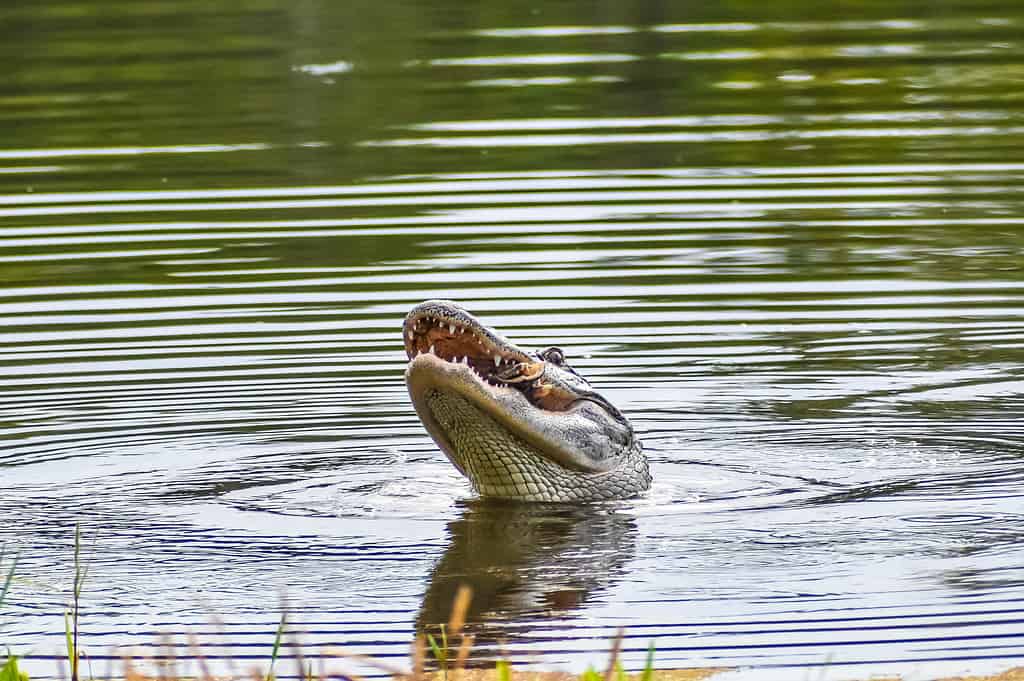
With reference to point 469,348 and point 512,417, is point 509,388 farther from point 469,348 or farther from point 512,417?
point 469,348

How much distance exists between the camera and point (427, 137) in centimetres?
1916

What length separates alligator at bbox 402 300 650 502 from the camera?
28.6 ft

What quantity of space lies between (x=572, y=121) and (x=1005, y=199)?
16.5 ft

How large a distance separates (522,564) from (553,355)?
134 cm

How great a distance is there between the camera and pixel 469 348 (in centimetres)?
888

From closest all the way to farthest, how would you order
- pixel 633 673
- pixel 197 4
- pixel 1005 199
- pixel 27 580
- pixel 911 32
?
pixel 633 673
pixel 27 580
pixel 1005 199
pixel 911 32
pixel 197 4

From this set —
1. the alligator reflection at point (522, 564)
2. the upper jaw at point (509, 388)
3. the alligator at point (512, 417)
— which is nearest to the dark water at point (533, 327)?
the alligator reflection at point (522, 564)

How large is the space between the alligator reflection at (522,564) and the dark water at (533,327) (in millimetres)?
25

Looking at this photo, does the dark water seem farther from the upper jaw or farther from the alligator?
the upper jaw

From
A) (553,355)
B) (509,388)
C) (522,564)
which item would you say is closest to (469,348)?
(509,388)

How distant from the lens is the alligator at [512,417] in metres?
8.70

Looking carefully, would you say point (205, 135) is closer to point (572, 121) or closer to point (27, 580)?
point (572, 121)

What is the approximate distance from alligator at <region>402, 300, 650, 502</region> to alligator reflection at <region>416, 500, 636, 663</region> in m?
0.12

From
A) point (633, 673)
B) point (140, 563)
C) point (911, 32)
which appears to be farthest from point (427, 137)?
point (633, 673)
